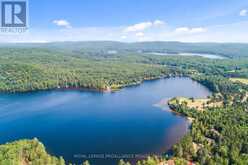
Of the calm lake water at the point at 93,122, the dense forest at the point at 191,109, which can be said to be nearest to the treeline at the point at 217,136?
the dense forest at the point at 191,109

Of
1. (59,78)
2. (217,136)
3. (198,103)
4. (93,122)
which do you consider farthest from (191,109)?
(59,78)

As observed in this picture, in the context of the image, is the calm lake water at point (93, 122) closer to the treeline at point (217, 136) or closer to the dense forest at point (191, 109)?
the treeline at point (217, 136)

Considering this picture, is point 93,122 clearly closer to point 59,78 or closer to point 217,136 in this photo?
point 217,136

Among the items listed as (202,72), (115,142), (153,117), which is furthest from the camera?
(202,72)

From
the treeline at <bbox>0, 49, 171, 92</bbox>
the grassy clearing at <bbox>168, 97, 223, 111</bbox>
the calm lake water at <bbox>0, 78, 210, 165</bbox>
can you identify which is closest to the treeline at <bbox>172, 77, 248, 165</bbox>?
the grassy clearing at <bbox>168, 97, 223, 111</bbox>

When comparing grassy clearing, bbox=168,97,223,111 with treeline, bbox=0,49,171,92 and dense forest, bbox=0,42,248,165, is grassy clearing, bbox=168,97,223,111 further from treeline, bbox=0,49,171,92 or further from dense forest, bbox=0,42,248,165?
treeline, bbox=0,49,171,92

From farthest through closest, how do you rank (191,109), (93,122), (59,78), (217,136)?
(59,78), (191,109), (93,122), (217,136)

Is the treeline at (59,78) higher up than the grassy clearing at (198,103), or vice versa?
the treeline at (59,78)

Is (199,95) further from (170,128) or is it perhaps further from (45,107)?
(45,107)

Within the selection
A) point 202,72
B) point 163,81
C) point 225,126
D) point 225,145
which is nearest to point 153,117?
point 225,126
